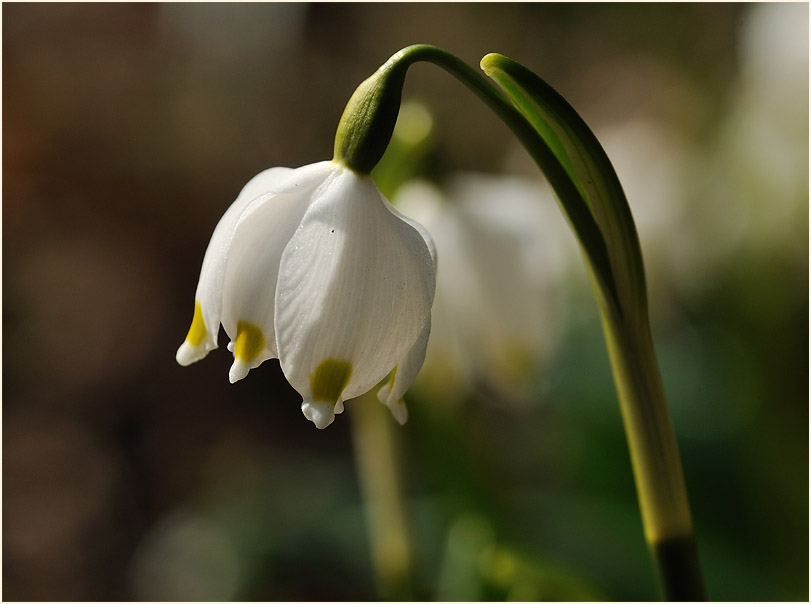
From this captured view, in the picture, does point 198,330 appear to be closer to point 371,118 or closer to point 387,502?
point 371,118

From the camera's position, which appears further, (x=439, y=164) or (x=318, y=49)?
(x=318, y=49)

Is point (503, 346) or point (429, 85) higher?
point (429, 85)

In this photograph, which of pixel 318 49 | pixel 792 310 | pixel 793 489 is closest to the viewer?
pixel 793 489

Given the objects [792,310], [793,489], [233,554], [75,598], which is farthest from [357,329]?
[75,598]

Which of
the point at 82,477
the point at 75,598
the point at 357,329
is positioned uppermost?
the point at 357,329

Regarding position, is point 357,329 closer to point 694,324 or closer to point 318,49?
point 694,324

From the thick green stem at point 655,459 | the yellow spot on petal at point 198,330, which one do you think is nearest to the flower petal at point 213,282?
the yellow spot on petal at point 198,330

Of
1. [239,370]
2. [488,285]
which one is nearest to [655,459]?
[239,370]
